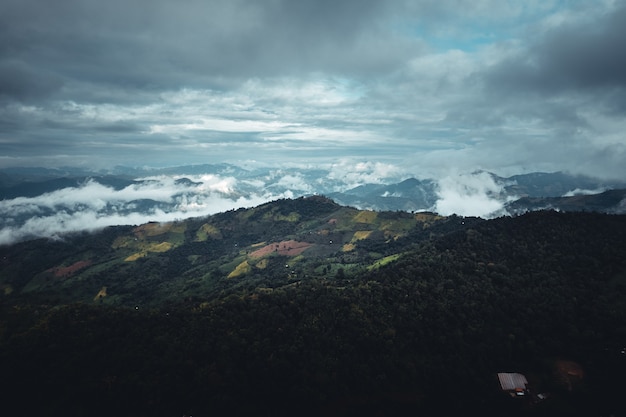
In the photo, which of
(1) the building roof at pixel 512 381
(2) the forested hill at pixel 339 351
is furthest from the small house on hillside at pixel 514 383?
(2) the forested hill at pixel 339 351

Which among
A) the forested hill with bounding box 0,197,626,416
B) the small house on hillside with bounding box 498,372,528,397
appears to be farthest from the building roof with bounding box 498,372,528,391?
the forested hill with bounding box 0,197,626,416

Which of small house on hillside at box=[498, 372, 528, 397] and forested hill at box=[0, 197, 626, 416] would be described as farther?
small house on hillside at box=[498, 372, 528, 397]

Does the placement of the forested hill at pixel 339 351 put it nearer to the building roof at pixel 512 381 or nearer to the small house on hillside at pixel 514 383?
the small house on hillside at pixel 514 383

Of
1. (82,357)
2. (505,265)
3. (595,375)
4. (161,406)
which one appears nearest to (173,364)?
(161,406)

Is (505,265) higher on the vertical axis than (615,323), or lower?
higher

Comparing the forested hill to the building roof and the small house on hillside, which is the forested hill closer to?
the small house on hillside

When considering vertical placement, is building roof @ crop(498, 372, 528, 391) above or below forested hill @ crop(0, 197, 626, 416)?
below

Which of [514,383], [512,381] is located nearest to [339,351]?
[512,381]

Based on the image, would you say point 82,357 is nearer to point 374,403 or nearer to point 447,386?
point 374,403
